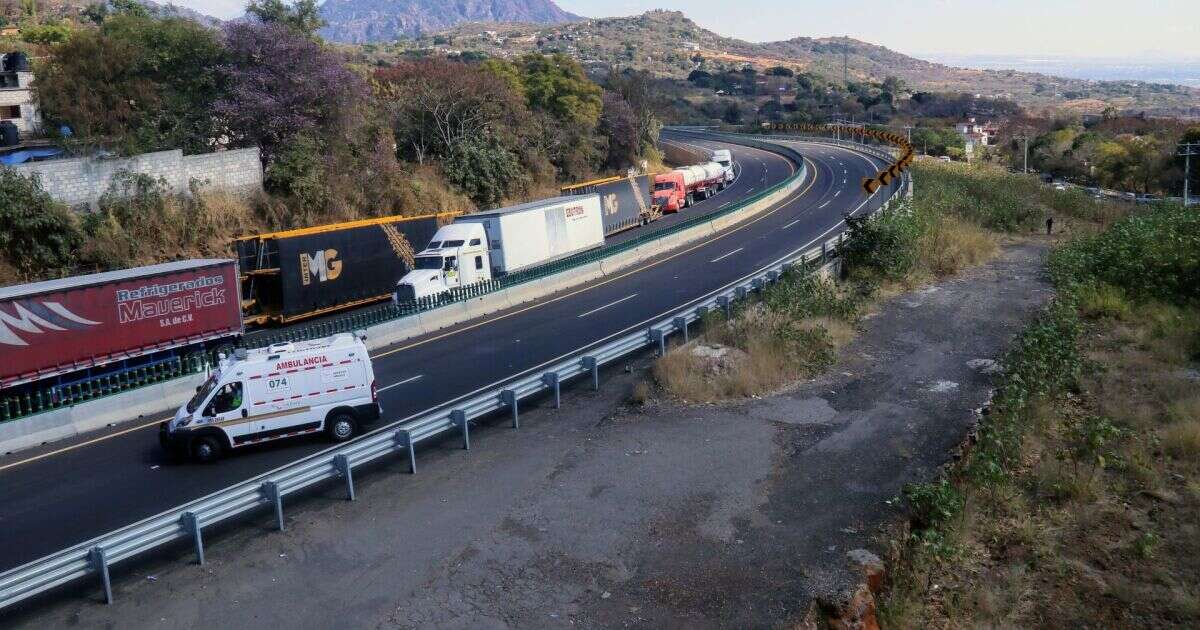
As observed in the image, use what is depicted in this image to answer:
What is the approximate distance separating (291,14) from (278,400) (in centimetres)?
3506

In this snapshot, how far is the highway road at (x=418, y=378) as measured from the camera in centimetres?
1441

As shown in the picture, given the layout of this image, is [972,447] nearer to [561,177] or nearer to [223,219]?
[223,219]

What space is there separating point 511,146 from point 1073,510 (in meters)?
47.6

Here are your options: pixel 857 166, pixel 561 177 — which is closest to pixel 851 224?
pixel 561 177

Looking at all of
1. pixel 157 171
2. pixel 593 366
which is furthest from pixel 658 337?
pixel 157 171

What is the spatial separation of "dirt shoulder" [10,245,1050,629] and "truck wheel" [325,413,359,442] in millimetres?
2284

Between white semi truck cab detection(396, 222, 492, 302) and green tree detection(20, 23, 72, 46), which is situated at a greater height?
green tree detection(20, 23, 72, 46)

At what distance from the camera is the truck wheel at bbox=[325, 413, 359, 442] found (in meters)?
17.1

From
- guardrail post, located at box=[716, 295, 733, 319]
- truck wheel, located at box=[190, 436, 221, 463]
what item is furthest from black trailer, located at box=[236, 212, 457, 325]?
guardrail post, located at box=[716, 295, 733, 319]

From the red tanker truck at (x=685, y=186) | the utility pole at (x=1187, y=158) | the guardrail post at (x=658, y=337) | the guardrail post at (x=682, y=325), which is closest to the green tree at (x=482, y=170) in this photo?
the red tanker truck at (x=685, y=186)

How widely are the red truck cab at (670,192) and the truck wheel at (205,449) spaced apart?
138 feet

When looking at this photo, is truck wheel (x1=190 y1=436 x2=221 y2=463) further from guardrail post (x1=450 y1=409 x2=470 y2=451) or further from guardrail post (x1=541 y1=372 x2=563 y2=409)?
guardrail post (x1=541 y1=372 x2=563 y2=409)

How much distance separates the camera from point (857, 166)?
256 feet

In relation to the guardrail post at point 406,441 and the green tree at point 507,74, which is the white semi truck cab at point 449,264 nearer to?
the guardrail post at point 406,441
